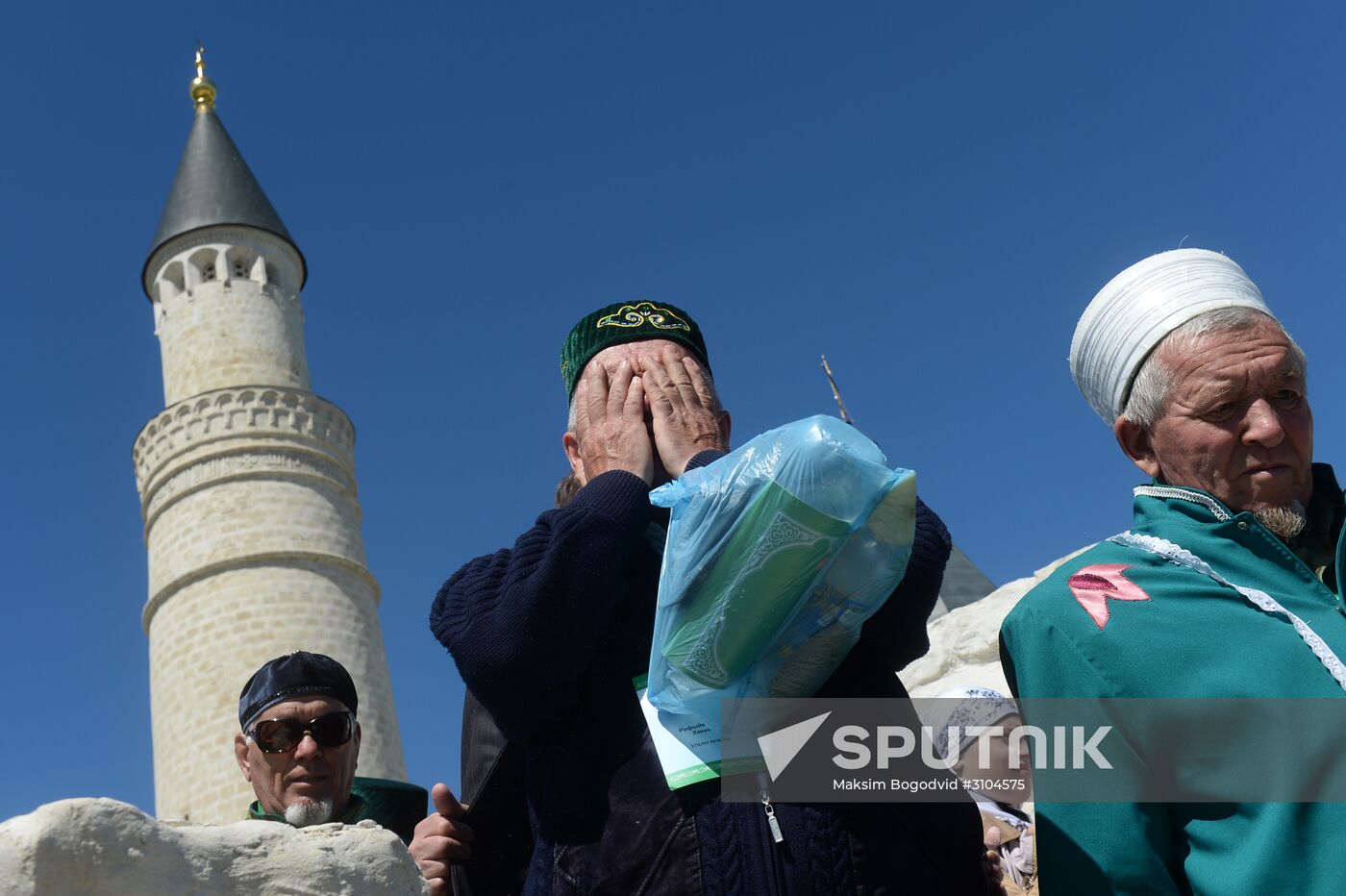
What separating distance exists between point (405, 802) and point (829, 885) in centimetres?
161

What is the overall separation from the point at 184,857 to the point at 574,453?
47.4 inches

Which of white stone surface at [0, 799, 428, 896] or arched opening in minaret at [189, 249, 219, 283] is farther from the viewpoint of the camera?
arched opening in minaret at [189, 249, 219, 283]

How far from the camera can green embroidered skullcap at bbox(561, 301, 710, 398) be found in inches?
107

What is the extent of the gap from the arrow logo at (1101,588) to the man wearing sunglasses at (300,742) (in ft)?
5.60

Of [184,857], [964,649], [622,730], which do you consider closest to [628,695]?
[622,730]

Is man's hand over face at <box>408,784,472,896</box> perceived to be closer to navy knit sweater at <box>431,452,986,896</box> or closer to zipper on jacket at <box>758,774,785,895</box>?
navy knit sweater at <box>431,452,986,896</box>

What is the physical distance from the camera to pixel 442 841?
2.59m

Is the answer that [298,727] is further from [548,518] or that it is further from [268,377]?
[268,377]

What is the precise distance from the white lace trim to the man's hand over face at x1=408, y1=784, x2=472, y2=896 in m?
1.29

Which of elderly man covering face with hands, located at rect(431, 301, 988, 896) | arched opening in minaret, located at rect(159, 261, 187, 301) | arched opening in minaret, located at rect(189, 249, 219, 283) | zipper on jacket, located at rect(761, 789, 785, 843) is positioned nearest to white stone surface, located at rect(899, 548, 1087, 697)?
elderly man covering face with hands, located at rect(431, 301, 988, 896)

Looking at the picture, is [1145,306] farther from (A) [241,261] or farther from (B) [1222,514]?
(A) [241,261]

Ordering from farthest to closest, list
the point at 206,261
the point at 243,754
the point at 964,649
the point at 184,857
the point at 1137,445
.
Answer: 1. the point at 206,261
2. the point at 964,649
3. the point at 243,754
4. the point at 1137,445
5. the point at 184,857

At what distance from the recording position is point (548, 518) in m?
2.44

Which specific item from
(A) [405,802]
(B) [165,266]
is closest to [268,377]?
(B) [165,266]
